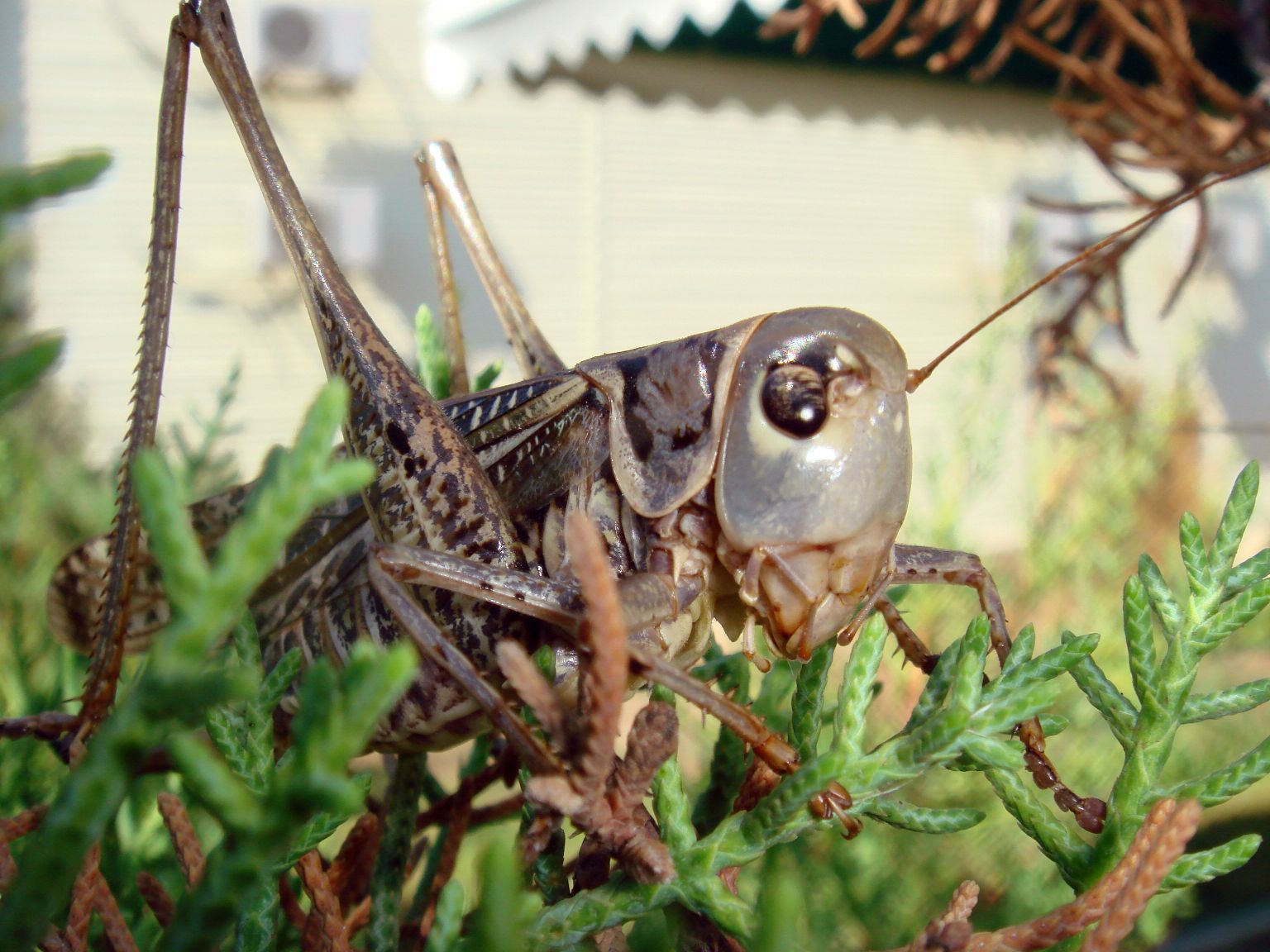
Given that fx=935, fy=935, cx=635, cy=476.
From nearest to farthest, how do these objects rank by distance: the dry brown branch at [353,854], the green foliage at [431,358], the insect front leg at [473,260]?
the dry brown branch at [353,854]
the green foliage at [431,358]
the insect front leg at [473,260]

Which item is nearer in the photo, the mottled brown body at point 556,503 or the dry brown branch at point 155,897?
the dry brown branch at point 155,897

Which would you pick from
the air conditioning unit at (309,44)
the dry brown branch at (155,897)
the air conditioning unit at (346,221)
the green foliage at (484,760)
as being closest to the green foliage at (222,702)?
the green foliage at (484,760)

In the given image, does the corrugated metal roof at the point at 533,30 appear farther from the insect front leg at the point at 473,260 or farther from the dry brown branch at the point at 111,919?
the dry brown branch at the point at 111,919

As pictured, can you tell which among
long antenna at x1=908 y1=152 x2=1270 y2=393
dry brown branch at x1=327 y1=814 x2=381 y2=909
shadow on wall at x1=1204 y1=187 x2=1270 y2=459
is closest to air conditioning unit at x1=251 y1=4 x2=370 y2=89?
long antenna at x1=908 y1=152 x2=1270 y2=393

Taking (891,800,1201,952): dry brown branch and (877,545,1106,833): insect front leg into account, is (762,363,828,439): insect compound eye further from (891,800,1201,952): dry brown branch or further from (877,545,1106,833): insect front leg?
(891,800,1201,952): dry brown branch

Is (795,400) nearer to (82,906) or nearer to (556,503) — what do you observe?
(556,503)

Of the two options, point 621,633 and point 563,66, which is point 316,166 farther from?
point 621,633

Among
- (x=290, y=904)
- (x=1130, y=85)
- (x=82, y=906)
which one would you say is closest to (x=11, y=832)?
(x=82, y=906)
